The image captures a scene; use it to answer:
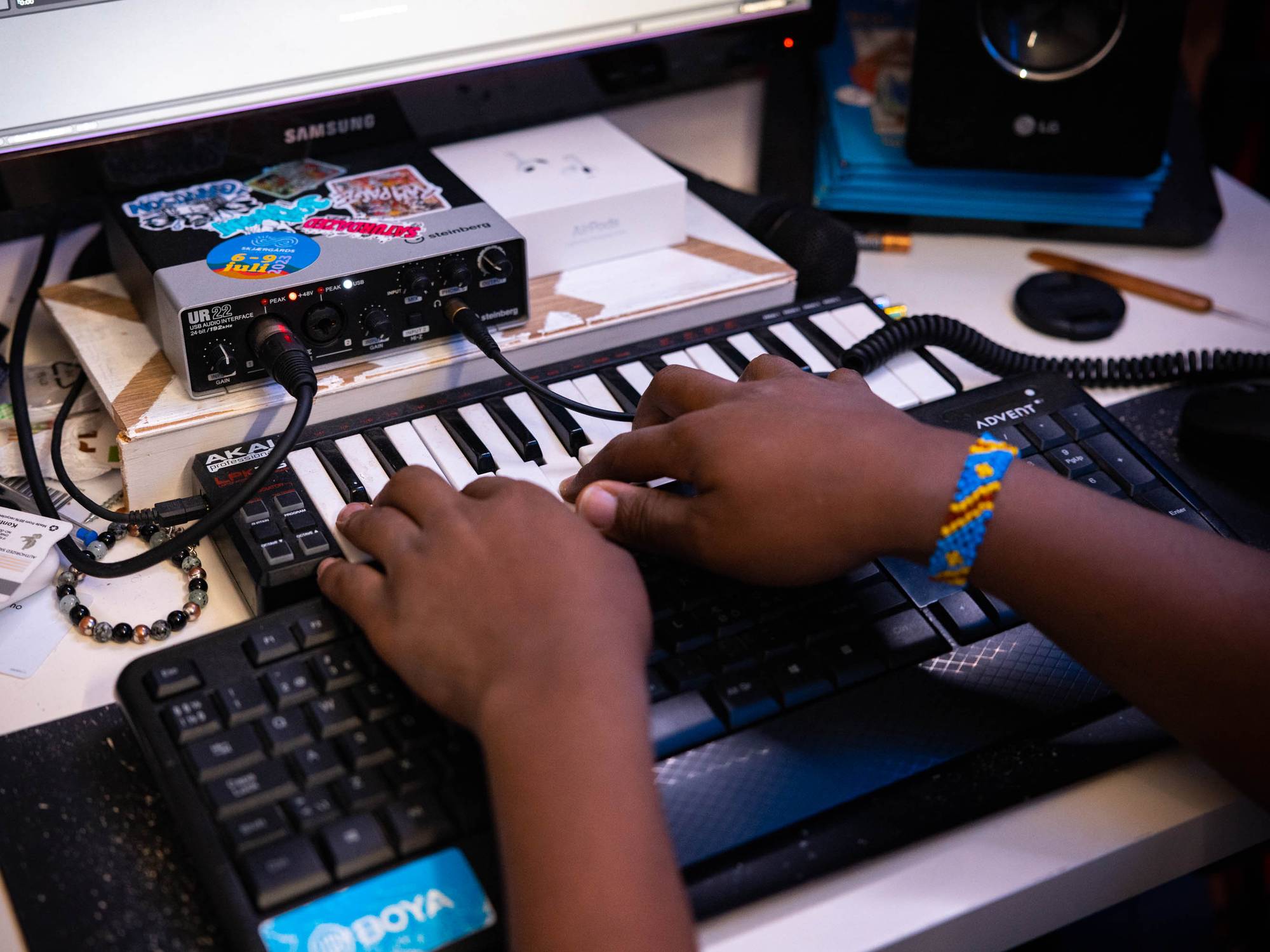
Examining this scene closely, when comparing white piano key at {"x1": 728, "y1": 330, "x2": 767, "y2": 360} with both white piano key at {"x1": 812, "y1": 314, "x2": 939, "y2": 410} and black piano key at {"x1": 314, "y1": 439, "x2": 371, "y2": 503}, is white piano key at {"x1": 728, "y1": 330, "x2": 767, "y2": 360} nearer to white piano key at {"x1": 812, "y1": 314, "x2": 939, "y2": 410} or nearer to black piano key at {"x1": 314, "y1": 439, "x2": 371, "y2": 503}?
white piano key at {"x1": 812, "y1": 314, "x2": 939, "y2": 410}

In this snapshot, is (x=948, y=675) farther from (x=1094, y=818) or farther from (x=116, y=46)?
(x=116, y=46)

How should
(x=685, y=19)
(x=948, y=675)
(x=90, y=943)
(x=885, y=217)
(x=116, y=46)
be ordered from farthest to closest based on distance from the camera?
(x=885, y=217) → (x=685, y=19) → (x=116, y=46) → (x=948, y=675) → (x=90, y=943)

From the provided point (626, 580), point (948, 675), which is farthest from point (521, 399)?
point (948, 675)

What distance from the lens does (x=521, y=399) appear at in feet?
2.59

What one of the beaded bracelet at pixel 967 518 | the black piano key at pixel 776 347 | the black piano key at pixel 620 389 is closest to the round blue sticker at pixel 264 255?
the black piano key at pixel 620 389

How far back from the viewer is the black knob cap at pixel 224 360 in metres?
0.74

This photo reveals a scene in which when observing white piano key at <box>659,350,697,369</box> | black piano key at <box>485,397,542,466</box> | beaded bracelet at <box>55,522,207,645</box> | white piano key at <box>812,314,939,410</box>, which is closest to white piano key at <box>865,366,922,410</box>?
white piano key at <box>812,314,939,410</box>

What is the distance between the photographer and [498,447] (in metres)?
0.75

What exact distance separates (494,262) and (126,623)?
0.32 meters

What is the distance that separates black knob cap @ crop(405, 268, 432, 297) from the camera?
2.52 ft

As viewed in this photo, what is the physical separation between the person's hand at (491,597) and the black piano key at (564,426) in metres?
0.11

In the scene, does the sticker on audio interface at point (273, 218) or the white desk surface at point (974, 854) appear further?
the sticker on audio interface at point (273, 218)

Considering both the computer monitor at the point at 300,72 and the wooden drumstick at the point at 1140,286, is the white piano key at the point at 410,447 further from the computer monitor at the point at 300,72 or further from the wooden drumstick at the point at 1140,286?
the wooden drumstick at the point at 1140,286

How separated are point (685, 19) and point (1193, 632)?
0.64 meters
